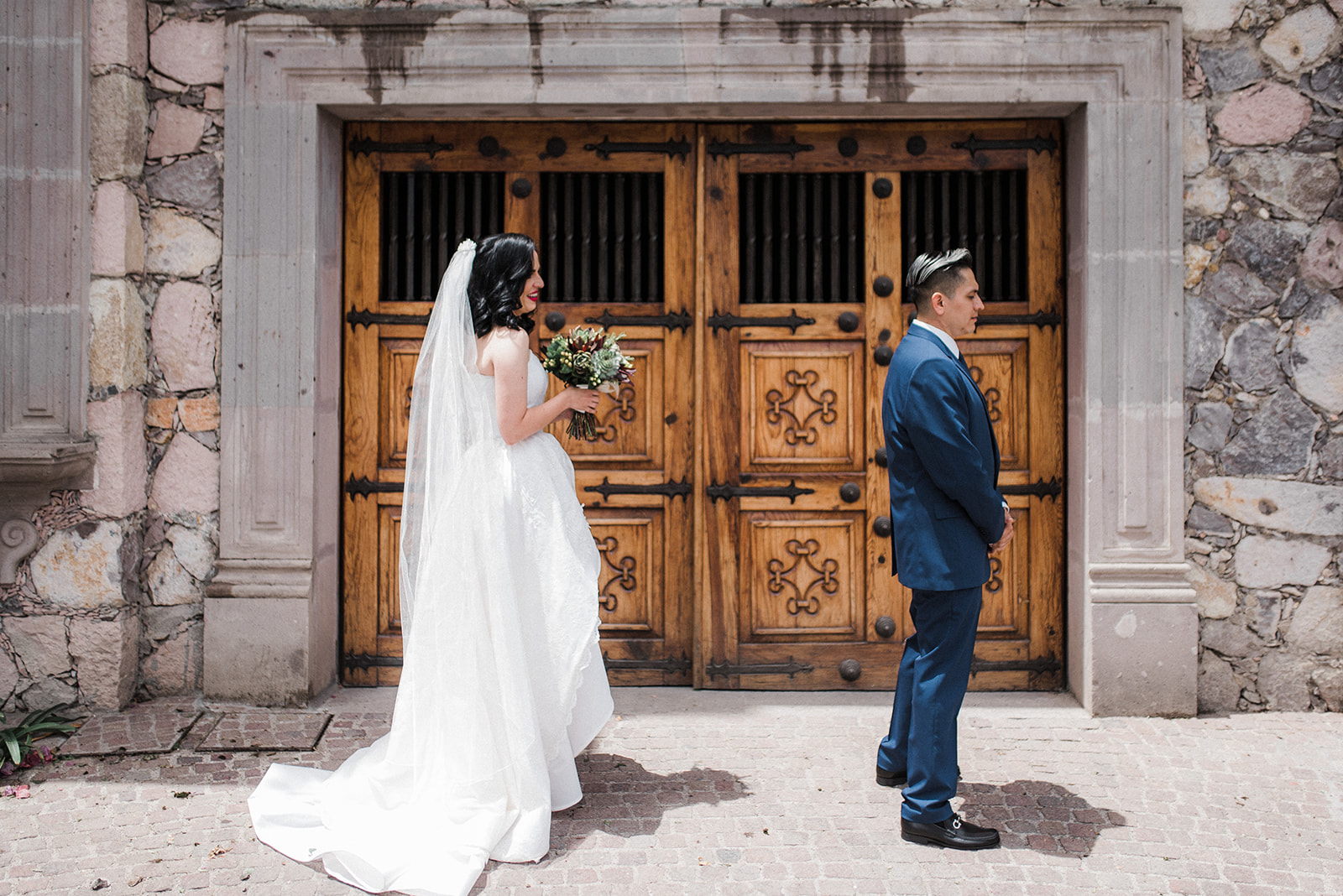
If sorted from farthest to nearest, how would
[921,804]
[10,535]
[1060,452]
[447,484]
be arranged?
1. [1060,452]
2. [10,535]
3. [447,484]
4. [921,804]

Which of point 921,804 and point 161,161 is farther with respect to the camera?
point 161,161

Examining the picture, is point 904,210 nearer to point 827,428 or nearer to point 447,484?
point 827,428

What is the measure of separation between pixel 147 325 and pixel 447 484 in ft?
7.30

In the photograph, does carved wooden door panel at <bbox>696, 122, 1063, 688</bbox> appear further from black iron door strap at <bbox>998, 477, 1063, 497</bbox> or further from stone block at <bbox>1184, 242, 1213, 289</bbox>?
stone block at <bbox>1184, 242, 1213, 289</bbox>

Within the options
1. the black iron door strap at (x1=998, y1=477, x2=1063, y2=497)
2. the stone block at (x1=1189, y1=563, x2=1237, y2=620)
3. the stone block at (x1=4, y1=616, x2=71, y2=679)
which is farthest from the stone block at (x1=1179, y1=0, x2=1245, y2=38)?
the stone block at (x1=4, y1=616, x2=71, y2=679)

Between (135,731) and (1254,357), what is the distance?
530cm

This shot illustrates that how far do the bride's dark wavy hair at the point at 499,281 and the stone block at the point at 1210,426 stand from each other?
10.3ft

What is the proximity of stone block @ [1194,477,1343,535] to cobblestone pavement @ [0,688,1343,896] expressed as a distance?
88 centimetres

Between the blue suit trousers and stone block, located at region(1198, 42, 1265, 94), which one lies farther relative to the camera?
stone block, located at region(1198, 42, 1265, 94)

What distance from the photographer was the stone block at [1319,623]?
4754 millimetres

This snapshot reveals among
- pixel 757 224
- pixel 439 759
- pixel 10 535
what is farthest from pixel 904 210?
pixel 10 535

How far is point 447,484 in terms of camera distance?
363 centimetres

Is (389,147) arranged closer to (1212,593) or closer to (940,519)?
(940,519)

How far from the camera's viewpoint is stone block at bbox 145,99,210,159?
486 centimetres
